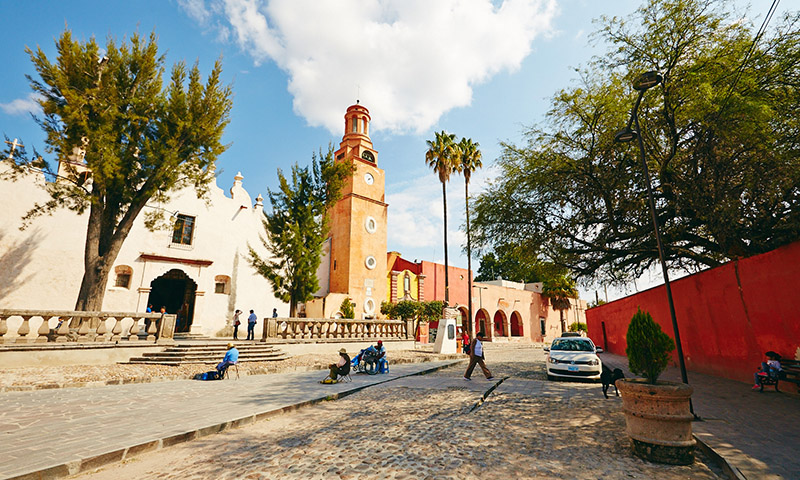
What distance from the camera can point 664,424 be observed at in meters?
4.32

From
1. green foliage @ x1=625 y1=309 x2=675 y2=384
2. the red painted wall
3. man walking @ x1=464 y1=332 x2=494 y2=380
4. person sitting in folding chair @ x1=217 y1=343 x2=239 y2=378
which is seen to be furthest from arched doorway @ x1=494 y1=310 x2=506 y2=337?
green foliage @ x1=625 y1=309 x2=675 y2=384

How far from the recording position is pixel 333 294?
88.3 feet

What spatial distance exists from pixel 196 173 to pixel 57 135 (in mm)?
4668

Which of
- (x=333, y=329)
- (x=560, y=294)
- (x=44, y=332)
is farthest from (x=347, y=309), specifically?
(x=560, y=294)

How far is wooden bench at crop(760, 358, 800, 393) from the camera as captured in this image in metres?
7.48

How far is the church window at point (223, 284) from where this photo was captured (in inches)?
850

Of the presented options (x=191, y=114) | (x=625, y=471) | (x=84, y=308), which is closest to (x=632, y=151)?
(x=625, y=471)

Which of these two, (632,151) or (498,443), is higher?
(632,151)

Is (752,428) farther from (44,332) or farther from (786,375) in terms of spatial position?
(44,332)

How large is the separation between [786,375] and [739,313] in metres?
2.20

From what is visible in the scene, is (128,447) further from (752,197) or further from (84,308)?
(752,197)

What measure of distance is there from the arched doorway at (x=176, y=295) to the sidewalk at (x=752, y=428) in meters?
22.9

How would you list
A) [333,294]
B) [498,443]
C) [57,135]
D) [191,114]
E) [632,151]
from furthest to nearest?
[333,294] < [191,114] < [57,135] < [632,151] < [498,443]

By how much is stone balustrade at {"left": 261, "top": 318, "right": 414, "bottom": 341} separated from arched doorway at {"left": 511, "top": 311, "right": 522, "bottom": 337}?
2234 centimetres
